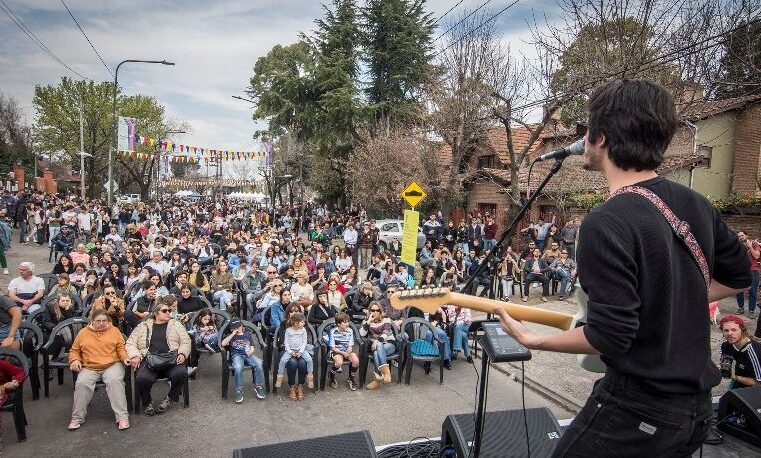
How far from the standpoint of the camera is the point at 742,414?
4297 mm

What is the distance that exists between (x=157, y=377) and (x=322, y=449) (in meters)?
3.71

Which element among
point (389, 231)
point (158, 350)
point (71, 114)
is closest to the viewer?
point (158, 350)

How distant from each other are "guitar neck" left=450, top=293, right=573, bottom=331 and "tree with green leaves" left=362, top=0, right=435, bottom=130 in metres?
23.8

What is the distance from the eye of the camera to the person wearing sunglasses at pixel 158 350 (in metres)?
5.98

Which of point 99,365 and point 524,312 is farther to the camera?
point 99,365

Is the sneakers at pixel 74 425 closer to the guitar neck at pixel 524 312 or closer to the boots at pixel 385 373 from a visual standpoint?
the boots at pixel 385 373

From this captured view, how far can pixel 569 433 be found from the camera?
1604 mm

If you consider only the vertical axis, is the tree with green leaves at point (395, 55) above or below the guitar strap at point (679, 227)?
above

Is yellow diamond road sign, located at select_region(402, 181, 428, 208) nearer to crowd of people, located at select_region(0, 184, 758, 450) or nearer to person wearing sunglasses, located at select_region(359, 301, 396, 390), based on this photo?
crowd of people, located at select_region(0, 184, 758, 450)

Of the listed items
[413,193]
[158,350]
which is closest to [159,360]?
[158,350]

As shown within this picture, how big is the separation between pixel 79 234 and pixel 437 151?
1531cm

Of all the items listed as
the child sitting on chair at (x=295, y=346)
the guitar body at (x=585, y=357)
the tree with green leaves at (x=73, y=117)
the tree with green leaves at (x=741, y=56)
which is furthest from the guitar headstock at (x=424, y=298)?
the tree with green leaves at (x=73, y=117)

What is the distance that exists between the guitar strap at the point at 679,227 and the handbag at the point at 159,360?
6165 millimetres

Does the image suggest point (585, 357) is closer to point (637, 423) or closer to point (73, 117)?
point (637, 423)
